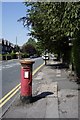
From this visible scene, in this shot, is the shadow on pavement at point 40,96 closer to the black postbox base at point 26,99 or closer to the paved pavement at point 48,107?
the paved pavement at point 48,107

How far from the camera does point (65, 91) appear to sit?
12352mm

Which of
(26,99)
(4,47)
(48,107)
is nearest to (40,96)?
(26,99)

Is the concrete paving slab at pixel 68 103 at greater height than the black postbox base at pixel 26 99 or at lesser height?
lesser

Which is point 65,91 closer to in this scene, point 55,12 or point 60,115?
point 55,12

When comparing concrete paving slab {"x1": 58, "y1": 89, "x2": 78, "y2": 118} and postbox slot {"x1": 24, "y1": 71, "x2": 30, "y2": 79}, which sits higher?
postbox slot {"x1": 24, "y1": 71, "x2": 30, "y2": 79}

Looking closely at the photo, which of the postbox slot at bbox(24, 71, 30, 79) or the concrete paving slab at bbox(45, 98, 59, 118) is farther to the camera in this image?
the postbox slot at bbox(24, 71, 30, 79)

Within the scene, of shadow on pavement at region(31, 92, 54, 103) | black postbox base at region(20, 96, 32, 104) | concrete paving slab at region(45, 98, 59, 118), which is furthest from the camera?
shadow on pavement at region(31, 92, 54, 103)

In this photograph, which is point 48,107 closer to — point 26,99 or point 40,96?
point 26,99

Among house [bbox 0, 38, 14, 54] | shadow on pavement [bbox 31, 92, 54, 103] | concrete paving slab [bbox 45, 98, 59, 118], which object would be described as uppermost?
house [bbox 0, 38, 14, 54]

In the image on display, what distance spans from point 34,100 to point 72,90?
2670 millimetres

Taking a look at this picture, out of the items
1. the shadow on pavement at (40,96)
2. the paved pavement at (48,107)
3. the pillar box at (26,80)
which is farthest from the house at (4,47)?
the pillar box at (26,80)

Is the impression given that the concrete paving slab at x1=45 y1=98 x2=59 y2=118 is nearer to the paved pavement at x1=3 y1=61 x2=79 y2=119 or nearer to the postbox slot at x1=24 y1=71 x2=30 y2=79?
the paved pavement at x1=3 y1=61 x2=79 y2=119

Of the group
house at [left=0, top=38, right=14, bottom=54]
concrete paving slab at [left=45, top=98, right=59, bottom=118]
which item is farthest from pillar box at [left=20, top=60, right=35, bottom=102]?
house at [left=0, top=38, right=14, bottom=54]

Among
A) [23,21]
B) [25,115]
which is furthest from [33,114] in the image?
[23,21]
